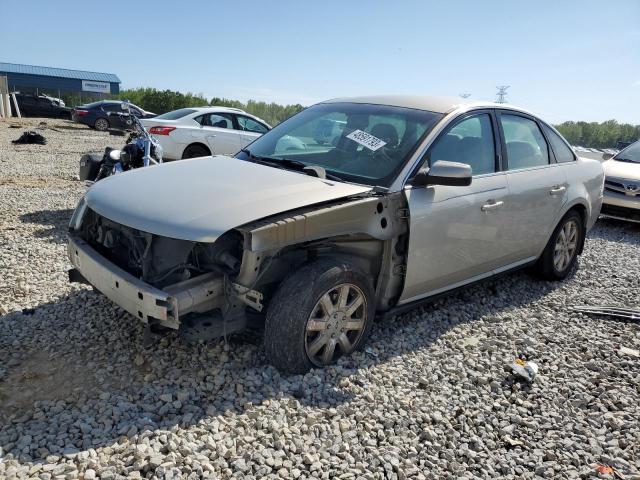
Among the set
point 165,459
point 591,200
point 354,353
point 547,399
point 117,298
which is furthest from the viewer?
point 591,200

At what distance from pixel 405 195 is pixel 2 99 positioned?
31825mm

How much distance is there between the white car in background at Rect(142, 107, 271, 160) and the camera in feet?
34.6

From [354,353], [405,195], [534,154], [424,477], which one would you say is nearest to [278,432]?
[424,477]

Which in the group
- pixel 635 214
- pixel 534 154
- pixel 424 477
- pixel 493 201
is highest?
pixel 534 154

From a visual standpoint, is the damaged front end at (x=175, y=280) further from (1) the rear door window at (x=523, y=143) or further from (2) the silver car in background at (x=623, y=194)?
(2) the silver car in background at (x=623, y=194)

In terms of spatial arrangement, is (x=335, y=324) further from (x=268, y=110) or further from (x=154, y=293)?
(x=268, y=110)

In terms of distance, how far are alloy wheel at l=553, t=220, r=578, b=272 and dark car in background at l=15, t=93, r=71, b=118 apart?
3191cm

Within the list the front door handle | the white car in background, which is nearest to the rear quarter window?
the front door handle

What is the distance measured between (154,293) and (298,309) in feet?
2.65

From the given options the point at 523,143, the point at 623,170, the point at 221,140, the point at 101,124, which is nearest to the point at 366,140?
the point at 523,143

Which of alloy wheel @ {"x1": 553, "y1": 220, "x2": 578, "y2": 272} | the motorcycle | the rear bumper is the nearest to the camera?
the rear bumper

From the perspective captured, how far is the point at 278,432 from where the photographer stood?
2611mm

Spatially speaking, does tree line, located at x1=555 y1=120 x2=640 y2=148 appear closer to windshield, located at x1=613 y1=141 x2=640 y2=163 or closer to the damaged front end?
windshield, located at x1=613 y1=141 x2=640 y2=163

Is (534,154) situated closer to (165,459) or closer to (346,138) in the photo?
(346,138)
